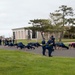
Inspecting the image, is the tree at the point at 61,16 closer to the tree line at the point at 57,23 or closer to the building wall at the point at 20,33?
the tree line at the point at 57,23

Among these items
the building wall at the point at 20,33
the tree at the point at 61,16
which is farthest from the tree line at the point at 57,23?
the building wall at the point at 20,33

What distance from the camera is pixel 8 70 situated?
50.1 feet

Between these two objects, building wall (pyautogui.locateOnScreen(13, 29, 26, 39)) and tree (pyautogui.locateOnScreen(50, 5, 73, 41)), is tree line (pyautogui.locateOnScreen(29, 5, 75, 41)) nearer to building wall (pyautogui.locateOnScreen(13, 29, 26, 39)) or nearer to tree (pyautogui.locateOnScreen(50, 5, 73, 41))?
tree (pyautogui.locateOnScreen(50, 5, 73, 41))

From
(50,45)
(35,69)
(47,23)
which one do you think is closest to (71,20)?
(47,23)

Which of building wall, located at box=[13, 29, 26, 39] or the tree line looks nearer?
the tree line

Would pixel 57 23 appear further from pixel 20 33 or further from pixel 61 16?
pixel 20 33

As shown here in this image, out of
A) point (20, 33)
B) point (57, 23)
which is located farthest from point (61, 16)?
point (20, 33)

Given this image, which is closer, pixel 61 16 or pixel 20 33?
pixel 61 16

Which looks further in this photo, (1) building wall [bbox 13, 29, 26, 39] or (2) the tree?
(1) building wall [bbox 13, 29, 26, 39]

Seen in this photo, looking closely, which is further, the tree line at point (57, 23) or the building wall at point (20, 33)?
the building wall at point (20, 33)

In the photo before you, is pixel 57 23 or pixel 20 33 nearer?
pixel 57 23

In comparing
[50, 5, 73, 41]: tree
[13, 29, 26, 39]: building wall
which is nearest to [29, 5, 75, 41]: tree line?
[50, 5, 73, 41]: tree

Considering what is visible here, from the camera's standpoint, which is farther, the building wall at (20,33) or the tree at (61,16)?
the building wall at (20,33)

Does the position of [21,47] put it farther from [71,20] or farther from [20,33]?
[20,33]
